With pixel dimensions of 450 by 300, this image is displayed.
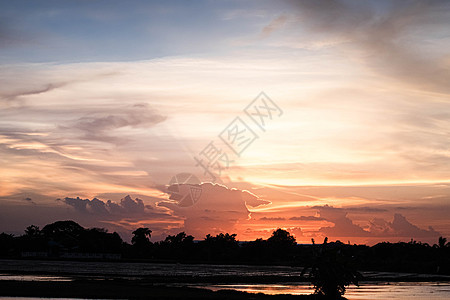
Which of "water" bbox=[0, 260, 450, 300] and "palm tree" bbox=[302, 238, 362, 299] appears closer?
"palm tree" bbox=[302, 238, 362, 299]

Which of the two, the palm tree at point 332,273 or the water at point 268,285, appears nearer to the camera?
the palm tree at point 332,273

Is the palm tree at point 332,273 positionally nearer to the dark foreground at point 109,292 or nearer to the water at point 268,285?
the dark foreground at point 109,292

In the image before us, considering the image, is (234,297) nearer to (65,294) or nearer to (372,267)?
(65,294)

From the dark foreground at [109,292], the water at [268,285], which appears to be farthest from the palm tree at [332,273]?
the water at [268,285]

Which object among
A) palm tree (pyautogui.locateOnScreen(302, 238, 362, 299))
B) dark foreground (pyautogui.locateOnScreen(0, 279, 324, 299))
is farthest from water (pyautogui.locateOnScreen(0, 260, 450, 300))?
dark foreground (pyautogui.locateOnScreen(0, 279, 324, 299))

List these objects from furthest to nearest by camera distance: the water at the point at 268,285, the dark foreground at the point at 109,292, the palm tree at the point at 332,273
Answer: the water at the point at 268,285
the palm tree at the point at 332,273
the dark foreground at the point at 109,292

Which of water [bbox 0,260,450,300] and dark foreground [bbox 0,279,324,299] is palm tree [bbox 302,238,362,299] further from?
water [bbox 0,260,450,300]

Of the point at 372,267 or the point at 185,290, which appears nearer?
the point at 185,290

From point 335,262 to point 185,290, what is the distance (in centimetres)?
1772

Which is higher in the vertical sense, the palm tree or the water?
the palm tree

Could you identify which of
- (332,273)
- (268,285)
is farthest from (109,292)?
(268,285)

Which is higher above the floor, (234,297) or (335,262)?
(335,262)

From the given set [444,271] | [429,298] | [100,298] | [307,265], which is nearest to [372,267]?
[444,271]

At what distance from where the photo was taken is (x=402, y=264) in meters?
166
